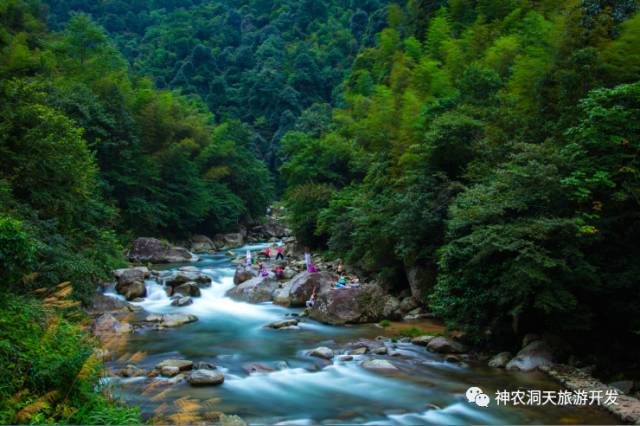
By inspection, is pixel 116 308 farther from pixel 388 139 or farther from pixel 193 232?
pixel 193 232

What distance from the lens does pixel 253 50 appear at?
76.8 m

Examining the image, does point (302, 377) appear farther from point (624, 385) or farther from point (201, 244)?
point (201, 244)

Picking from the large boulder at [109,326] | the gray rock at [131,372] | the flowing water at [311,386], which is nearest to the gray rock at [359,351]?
the flowing water at [311,386]

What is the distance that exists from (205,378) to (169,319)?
5788 millimetres

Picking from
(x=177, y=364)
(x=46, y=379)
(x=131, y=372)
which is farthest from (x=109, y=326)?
(x=46, y=379)

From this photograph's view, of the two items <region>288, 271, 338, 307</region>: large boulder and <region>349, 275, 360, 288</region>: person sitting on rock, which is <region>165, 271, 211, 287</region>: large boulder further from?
<region>349, 275, 360, 288</region>: person sitting on rock

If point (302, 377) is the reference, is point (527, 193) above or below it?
above

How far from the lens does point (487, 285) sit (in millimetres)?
11242

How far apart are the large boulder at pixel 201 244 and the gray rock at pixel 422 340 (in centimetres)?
2404

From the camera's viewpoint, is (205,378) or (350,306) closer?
(205,378)

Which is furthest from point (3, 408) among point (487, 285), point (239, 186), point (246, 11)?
point (246, 11)

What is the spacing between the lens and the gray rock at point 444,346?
11.5 meters

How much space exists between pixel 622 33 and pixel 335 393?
1157 cm

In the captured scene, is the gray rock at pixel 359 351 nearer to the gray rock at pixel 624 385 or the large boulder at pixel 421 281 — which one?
the large boulder at pixel 421 281
